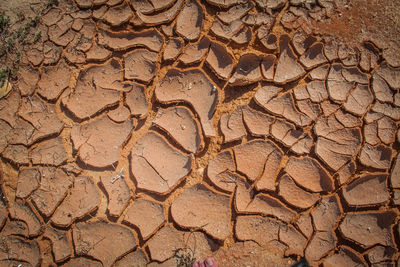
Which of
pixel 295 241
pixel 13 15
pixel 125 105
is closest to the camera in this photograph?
pixel 295 241

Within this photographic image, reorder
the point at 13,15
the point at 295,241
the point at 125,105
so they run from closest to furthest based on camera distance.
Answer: the point at 295,241
the point at 125,105
the point at 13,15

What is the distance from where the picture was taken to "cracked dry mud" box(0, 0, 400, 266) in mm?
1745

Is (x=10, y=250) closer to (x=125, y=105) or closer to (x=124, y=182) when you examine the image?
(x=124, y=182)

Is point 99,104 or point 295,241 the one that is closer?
point 295,241

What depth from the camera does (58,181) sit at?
1860mm

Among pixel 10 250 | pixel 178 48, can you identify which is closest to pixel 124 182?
pixel 10 250

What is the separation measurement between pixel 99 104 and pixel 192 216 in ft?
3.56

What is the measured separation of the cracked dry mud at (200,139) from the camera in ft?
5.73

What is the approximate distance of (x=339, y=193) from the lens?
70.2 inches

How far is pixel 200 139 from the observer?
1886 millimetres

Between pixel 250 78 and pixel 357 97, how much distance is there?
785 mm

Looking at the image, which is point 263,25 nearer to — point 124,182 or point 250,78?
point 250,78

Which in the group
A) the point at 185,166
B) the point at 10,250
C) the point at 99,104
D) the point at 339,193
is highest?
the point at 99,104

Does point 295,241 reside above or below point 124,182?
below
